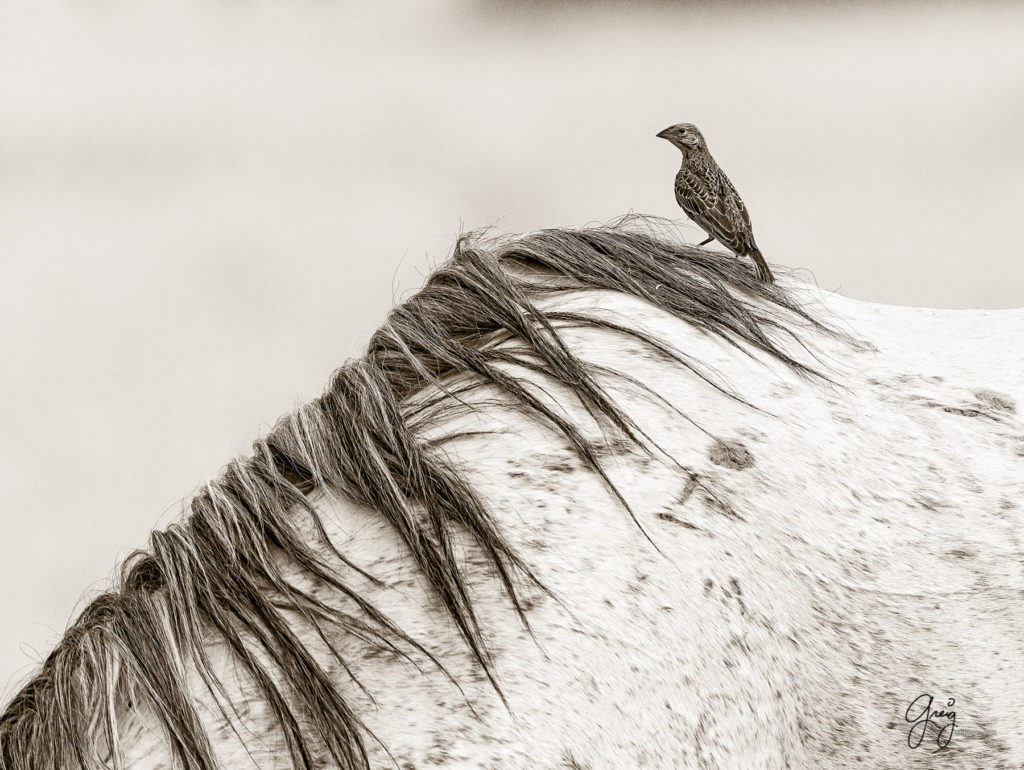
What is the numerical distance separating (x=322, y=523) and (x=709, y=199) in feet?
1.24

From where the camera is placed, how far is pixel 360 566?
0.29 metres

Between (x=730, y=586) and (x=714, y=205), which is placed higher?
(x=714, y=205)

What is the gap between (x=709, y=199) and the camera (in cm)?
56

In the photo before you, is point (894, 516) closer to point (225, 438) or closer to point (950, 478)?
point (950, 478)

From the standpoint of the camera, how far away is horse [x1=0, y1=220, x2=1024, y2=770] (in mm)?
254

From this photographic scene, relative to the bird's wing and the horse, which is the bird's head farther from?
the horse

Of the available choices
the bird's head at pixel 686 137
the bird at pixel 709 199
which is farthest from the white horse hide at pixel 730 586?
the bird's head at pixel 686 137

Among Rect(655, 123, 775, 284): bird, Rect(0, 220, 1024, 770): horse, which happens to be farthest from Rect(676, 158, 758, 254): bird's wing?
Rect(0, 220, 1024, 770): horse

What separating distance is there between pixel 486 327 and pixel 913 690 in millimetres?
230

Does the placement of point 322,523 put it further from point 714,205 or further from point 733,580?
point 714,205

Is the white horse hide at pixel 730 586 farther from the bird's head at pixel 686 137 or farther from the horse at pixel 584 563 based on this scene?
the bird's head at pixel 686 137

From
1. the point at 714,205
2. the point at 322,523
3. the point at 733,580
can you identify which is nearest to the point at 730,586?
the point at 733,580

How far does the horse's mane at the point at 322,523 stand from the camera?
253mm

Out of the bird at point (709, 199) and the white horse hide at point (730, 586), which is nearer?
the white horse hide at point (730, 586)
